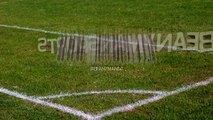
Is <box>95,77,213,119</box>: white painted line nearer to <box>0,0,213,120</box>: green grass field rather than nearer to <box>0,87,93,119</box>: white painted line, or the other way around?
<box>0,0,213,120</box>: green grass field

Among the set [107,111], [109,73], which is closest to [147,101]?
[107,111]

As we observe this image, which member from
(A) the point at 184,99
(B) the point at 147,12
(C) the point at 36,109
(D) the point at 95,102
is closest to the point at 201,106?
(A) the point at 184,99

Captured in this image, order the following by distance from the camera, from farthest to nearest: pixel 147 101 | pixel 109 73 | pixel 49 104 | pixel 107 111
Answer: pixel 109 73 → pixel 49 104 → pixel 147 101 → pixel 107 111

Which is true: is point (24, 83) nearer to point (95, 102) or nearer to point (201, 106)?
point (95, 102)

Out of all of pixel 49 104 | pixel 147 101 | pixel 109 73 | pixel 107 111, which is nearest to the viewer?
pixel 107 111

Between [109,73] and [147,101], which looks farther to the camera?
[109,73]

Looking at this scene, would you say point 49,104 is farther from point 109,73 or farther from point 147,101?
point 109,73

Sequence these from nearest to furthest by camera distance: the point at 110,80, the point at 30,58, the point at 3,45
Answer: the point at 110,80, the point at 30,58, the point at 3,45

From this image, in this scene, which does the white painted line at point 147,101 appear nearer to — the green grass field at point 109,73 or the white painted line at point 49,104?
the green grass field at point 109,73

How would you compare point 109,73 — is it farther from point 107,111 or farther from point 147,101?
point 107,111

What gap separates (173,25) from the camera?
1423 centimetres

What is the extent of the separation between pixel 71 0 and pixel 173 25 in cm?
1050

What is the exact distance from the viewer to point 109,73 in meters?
9.42

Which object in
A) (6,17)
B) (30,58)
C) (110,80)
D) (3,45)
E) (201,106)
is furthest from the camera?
(6,17)
